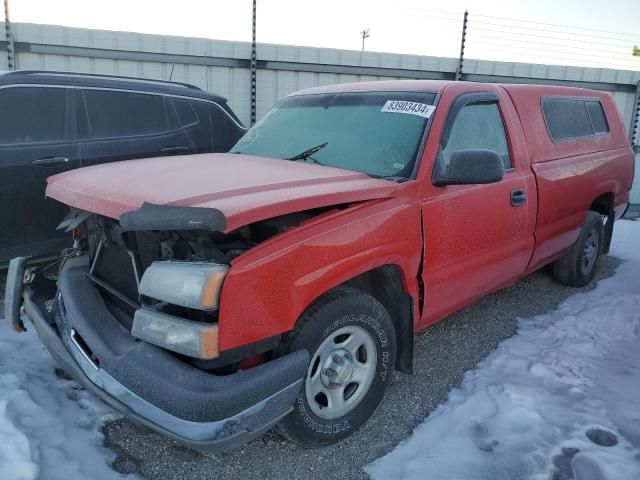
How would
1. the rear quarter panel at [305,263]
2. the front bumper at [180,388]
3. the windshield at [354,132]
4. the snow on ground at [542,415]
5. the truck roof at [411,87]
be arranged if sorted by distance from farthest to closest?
1. the truck roof at [411,87]
2. the windshield at [354,132]
3. the snow on ground at [542,415]
4. the rear quarter panel at [305,263]
5. the front bumper at [180,388]

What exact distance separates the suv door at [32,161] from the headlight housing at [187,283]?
2898 millimetres

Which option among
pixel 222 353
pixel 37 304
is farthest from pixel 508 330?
pixel 37 304

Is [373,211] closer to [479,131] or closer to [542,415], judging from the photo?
[479,131]

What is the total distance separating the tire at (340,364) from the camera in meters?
2.51

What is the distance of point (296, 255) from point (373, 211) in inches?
22.6

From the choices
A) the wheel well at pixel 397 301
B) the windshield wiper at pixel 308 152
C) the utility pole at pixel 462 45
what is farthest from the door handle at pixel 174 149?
the utility pole at pixel 462 45

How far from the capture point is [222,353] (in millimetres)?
2199

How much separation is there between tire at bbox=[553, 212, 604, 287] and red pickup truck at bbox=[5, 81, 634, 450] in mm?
1027

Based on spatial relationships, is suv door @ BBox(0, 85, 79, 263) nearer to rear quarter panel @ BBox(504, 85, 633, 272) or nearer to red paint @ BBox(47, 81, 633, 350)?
red paint @ BBox(47, 81, 633, 350)

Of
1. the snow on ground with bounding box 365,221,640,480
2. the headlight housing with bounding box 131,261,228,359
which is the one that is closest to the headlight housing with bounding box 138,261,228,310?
the headlight housing with bounding box 131,261,228,359

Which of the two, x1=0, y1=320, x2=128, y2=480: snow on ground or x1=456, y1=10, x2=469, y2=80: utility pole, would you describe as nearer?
x1=0, y1=320, x2=128, y2=480: snow on ground

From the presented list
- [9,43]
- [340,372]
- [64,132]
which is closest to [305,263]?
[340,372]

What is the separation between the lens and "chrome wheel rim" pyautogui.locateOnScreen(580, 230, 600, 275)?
5.27 meters

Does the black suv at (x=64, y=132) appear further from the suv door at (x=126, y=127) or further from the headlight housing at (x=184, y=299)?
the headlight housing at (x=184, y=299)
